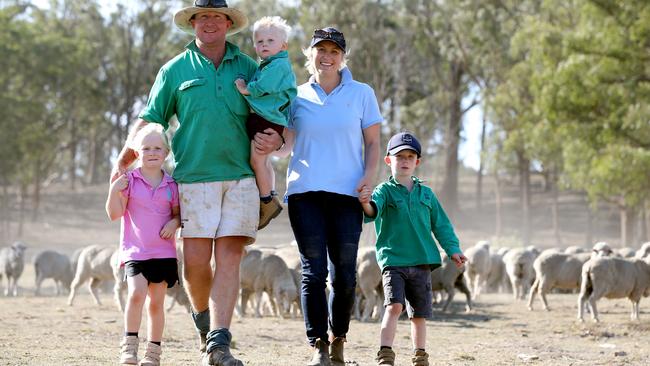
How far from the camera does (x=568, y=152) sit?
2811 cm

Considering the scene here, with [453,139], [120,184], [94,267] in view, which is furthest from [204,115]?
[453,139]

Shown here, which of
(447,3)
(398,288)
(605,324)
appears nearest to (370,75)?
(447,3)

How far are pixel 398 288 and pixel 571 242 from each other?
4281 centimetres

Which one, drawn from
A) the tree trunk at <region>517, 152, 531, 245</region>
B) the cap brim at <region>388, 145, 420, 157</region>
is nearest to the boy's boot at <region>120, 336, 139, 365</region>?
the cap brim at <region>388, 145, 420, 157</region>

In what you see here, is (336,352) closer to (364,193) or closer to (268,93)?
(364,193)

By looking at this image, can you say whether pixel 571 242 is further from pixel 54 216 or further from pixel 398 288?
pixel 398 288

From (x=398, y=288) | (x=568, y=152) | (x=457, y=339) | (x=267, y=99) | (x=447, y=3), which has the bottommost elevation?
(x=457, y=339)

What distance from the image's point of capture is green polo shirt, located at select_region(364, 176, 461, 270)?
24.3 ft

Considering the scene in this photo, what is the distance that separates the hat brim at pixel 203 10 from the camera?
21.8 feet

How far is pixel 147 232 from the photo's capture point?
650cm

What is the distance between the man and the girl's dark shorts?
119mm

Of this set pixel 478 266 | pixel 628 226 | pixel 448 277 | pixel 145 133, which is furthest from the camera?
pixel 628 226

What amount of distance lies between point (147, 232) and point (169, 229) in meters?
0.15

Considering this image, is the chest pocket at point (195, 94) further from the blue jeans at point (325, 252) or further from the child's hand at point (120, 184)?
the blue jeans at point (325, 252)
